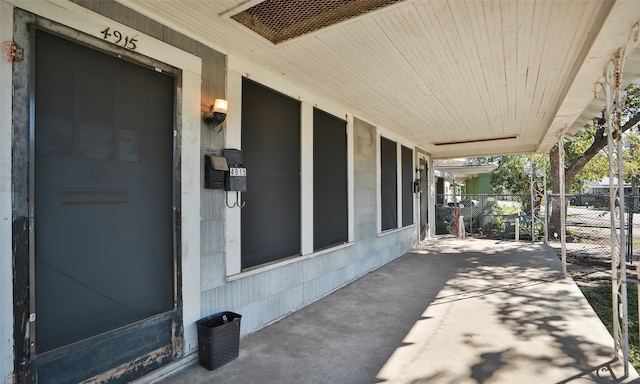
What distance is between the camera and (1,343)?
1.80 meters

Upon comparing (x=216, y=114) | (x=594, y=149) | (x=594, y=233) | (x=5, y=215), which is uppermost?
(x=594, y=149)

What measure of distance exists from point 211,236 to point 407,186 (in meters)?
6.14

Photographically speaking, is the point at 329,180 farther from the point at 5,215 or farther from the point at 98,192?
the point at 5,215

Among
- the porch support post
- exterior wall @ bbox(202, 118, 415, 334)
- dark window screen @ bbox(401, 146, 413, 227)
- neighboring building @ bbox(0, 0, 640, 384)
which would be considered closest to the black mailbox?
neighboring building @ bbox(0, 0, 640, 384)

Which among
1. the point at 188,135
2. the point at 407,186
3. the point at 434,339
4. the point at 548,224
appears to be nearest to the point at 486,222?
the point at 548,224

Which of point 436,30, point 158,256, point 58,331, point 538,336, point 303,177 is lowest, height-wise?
point 538,336

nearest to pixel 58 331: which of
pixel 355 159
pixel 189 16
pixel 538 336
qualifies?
pixel 189 16

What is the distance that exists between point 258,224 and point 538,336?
3.00 m

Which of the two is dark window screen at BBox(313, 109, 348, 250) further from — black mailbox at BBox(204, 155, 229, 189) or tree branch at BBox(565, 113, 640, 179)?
tree branch at BBox(565, 113, 640, 179)

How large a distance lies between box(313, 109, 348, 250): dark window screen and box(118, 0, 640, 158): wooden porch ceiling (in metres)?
0.39

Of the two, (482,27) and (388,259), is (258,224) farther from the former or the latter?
(388,259)

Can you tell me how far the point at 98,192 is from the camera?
2.22m

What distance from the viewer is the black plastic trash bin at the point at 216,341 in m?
2.69

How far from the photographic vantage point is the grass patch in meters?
3.31
